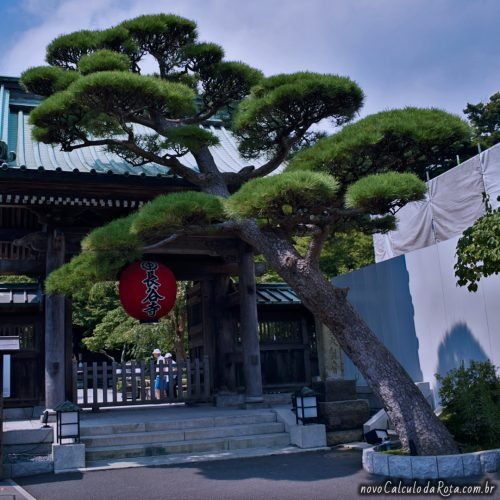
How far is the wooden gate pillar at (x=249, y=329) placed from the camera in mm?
11703

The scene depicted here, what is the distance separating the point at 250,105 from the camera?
8.03 m

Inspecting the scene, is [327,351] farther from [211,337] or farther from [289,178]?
[289,178]

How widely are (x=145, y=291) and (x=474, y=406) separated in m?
5.28

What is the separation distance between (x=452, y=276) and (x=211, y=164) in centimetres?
450

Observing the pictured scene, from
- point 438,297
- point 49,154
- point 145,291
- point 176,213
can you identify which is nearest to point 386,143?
point 176,213

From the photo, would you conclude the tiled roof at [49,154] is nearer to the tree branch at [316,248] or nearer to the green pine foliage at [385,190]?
the tree branch at [316,248]

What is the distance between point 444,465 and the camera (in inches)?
257

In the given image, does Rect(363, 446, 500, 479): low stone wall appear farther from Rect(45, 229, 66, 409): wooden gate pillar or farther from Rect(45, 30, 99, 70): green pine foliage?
Rect(45, 30, 99, 70): green pine foliage

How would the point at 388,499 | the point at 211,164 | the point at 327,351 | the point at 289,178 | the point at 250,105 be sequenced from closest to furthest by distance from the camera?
the point at 388,499
the point at 289,178
the point at 250,105
the point at 211,164
the point at 327,351

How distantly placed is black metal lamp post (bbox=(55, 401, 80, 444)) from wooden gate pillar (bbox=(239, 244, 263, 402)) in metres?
3.99

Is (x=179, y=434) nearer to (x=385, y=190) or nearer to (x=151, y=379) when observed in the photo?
(x=151, y=379)

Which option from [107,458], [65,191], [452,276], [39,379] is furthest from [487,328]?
[39,379]

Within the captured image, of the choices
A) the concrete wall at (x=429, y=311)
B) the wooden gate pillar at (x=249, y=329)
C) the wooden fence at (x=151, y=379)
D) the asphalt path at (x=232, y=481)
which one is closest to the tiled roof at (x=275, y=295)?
the wooden gate pillar at (x=249, y=329)

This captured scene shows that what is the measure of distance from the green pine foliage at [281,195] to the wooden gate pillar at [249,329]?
5.14 meters
